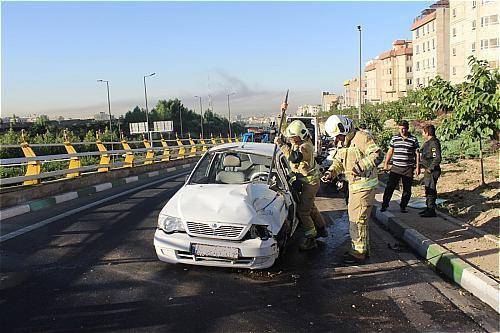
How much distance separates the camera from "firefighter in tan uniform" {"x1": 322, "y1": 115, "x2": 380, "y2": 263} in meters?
5.95

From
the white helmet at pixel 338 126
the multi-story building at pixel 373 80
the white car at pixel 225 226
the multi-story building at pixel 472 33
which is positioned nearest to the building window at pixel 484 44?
the multi-story building at pixel 472 33

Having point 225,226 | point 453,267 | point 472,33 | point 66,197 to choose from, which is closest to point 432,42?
point 472,33

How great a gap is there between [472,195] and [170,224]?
7.43m

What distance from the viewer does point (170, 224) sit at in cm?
551

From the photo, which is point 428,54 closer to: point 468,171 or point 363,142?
point 468,171

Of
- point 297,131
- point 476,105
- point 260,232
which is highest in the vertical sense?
point 476,105

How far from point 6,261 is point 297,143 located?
13.9 feet

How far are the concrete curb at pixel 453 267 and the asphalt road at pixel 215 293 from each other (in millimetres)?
122

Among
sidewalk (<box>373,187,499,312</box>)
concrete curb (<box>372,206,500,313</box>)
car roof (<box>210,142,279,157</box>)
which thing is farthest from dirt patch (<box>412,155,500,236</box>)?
car roof (<box>210,142,279,157</box>)

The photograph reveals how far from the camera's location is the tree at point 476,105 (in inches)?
370

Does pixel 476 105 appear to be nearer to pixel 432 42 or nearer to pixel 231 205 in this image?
pixel 231 205

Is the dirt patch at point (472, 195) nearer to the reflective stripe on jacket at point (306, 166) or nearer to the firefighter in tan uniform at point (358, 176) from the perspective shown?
the firefighter in tan uniform at point (358, 176)

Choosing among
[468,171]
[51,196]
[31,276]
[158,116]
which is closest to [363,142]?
[31,276]

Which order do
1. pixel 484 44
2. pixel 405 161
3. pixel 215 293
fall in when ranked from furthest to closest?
pixel 484 44, pixel 405 161, pixel 215 293
